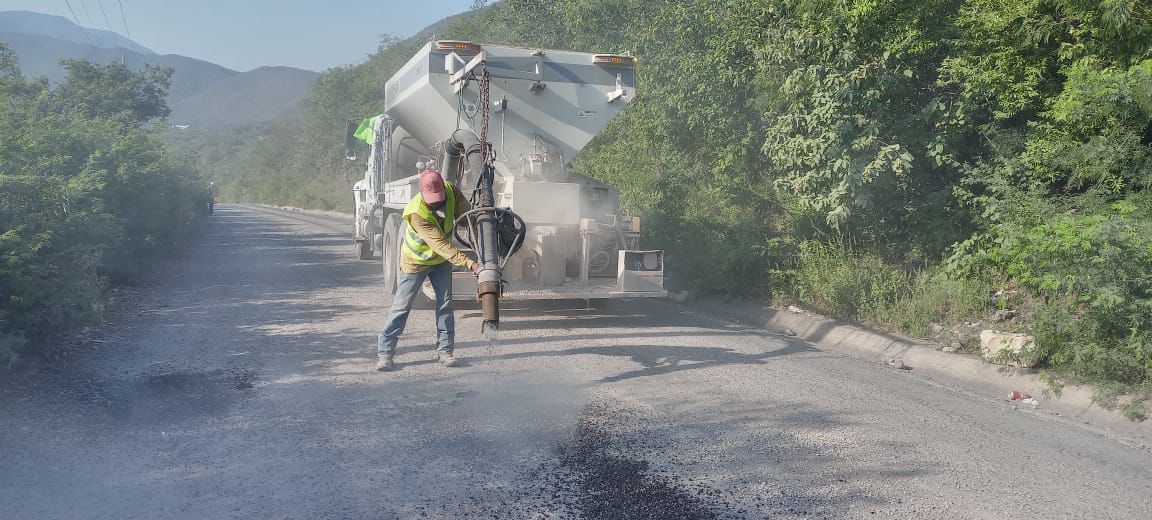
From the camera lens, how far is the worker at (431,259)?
21.6 feet

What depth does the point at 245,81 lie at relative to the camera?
590ft

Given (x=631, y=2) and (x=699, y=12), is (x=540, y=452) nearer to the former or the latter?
(x=699, y=12)

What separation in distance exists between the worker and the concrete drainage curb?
4069mm

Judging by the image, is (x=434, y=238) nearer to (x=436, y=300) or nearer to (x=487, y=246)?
(x=487, y=246)

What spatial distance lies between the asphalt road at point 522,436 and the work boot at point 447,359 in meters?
0.13

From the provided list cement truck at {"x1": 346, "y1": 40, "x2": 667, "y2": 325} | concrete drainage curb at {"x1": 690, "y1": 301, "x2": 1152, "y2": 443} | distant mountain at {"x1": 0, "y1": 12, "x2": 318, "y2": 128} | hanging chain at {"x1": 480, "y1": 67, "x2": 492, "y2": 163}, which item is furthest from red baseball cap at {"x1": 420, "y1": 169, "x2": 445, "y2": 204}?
distant mountain at {"x1": 0, "y1": 12, "x2": 318, "y2": 128}

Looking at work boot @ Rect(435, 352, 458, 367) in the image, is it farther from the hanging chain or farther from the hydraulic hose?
the hanging chain

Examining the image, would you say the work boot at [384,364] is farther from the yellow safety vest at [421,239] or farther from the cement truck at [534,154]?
the cement truck at [534,154]

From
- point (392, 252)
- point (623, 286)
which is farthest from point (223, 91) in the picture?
point (623, 286)

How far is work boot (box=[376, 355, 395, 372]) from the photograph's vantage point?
22.2 ft

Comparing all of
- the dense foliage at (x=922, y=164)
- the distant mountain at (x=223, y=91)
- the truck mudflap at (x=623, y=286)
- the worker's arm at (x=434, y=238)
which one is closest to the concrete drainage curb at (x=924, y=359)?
the dense foliage at (x=922, y=164)

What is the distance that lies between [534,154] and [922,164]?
172 inches

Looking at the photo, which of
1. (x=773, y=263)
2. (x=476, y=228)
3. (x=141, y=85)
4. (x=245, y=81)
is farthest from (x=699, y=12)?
(x=245, y=81)

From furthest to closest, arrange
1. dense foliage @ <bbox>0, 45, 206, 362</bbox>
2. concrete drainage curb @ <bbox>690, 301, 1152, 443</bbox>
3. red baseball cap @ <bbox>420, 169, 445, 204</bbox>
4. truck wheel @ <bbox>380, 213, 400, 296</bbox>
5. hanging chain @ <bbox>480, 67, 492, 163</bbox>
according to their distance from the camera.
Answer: truck wheel @ <bbox>380, 213, 400, 296</bbox>, hanging chain @ <bbox>480, 67, 492, 163</bbox>, dense foliage @ <bbox>0, 45, 206, 362</bbox>, red baseball cap @ <bbox>420, 169, 445, 204</bbox>, concrete drainage curb @ <bbox>690, 301, 1152, 443</bbox>
